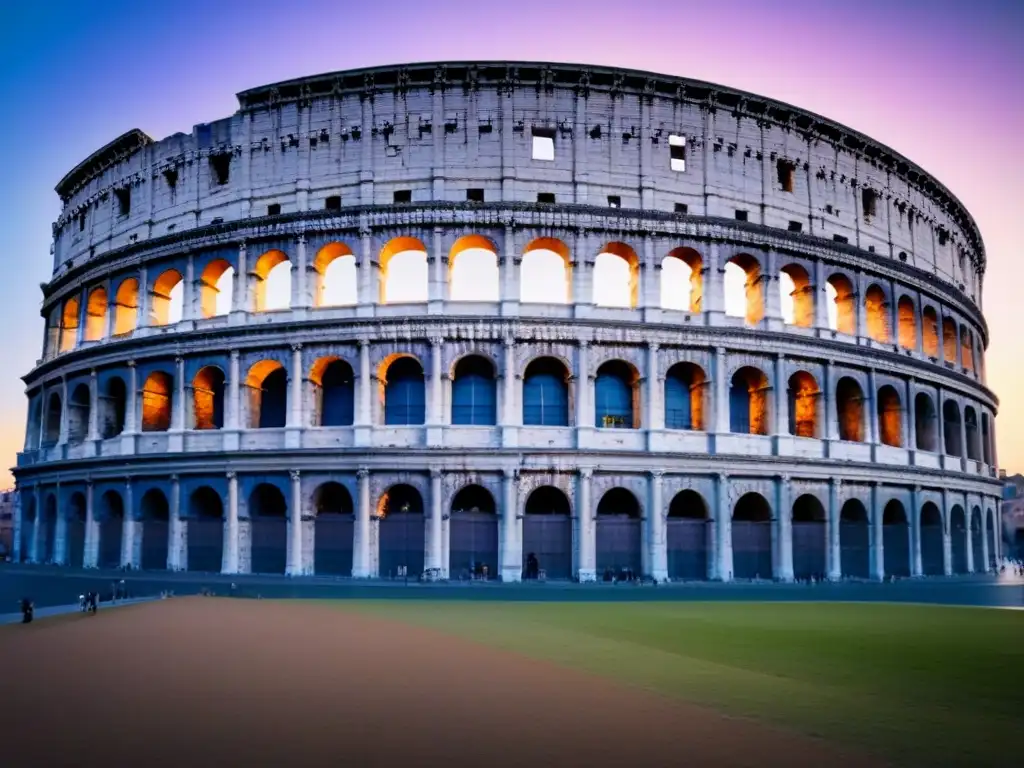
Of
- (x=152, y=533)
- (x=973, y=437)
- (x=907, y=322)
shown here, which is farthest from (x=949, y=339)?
(x=152, y=533)

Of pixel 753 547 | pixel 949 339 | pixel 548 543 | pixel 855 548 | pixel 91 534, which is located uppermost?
pixel 949 339

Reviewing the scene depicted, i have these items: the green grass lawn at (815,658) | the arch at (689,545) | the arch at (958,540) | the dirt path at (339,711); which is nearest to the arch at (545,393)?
the arch at (689,545)

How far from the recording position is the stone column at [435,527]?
29891 millimetres

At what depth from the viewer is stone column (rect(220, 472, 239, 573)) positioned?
104ft

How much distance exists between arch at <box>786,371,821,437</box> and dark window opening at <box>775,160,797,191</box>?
324 inches

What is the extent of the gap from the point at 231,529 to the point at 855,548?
25742 mm

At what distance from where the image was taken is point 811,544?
3366 centimetres

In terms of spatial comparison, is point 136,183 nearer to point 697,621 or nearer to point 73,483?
point 73,483

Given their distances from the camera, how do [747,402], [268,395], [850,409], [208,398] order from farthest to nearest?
[850,409] → [208,398] → [747,402] → [268,395]

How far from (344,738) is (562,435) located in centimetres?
2227

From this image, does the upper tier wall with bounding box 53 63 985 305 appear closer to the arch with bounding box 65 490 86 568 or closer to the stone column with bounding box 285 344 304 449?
the stone column with bounding box 285 344 304 449

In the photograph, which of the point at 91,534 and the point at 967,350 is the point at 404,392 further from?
the point at 967,350

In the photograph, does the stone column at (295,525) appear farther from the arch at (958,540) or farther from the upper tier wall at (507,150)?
the arch at (958,540)

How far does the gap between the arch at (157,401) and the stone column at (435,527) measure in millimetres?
12691
